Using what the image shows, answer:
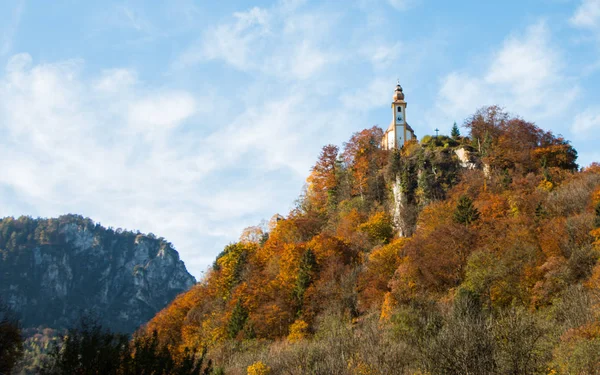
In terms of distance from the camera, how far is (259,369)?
32.9 metres

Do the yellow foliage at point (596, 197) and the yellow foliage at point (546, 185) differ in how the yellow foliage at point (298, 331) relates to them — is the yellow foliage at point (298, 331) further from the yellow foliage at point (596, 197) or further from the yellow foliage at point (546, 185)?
the yellow foliage at point (546, 185)

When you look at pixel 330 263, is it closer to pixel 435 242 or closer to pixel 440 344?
pixel 435 242

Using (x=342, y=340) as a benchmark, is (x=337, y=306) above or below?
above

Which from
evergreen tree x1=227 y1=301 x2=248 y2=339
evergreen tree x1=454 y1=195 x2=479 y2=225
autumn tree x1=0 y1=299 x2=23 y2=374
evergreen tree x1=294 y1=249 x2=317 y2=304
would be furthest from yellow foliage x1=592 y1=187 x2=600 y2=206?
autumn tree x1=0 y1=299 x2=23 y2=374

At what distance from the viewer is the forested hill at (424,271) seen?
25750mm

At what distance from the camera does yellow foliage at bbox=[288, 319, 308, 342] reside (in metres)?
40.4

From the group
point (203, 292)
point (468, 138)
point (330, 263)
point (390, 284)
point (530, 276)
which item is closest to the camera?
point (530, 276)

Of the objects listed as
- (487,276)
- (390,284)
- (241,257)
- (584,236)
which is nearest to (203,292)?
(241,257)

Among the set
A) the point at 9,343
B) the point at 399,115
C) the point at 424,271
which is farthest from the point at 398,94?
the point at 9,343

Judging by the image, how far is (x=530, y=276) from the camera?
1357 inches

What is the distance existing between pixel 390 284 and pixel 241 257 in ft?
70.8

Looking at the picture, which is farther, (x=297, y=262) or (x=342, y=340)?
(x=297, y=262)

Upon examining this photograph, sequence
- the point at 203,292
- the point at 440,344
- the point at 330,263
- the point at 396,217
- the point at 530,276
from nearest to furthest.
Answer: the point at 440,344 < the point at 530,276 < the point at 330,263 < the point at 396,217 < the point at 203,292

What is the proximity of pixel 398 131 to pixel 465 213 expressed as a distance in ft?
83.5
